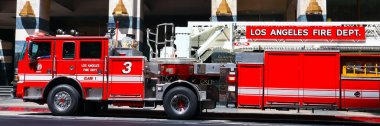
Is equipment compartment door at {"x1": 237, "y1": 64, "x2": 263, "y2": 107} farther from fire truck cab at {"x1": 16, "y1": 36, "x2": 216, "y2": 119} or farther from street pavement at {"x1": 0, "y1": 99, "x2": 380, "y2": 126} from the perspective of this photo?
fire truck cab at {"x1": 16, "y1": 36, "x2": 216, "y2": 119}

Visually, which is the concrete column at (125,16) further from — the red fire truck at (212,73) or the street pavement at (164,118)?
the red fire truck at (212,73)

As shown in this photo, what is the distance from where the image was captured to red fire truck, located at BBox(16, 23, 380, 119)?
12.5 metres

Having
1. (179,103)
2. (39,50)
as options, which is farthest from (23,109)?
(179,103)

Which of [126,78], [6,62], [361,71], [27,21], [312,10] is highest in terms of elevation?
[312,10]

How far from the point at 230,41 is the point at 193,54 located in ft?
4.05

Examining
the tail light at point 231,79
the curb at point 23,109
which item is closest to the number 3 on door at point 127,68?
the tail light at point 231,79

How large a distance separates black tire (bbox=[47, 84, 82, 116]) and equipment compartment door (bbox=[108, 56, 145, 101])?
1118mm

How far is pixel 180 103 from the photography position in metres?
13.1

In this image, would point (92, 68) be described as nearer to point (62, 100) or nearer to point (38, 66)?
point (62, 100)

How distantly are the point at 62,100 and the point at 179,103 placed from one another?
372cm

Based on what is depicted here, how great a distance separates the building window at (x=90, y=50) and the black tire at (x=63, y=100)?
1.12 metres

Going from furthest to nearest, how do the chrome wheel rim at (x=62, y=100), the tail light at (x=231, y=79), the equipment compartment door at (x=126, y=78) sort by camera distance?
the chrome wheel rim at (x=62, y=100) < the equipment compartment door at (x=126, y=78) < the tail light at (x=231, y=79)

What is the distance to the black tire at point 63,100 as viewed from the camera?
13.6 m

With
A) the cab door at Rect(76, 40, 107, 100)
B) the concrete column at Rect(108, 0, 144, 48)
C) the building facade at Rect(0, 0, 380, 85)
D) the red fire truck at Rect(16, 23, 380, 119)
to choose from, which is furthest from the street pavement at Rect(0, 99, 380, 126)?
the concrete column at Rect(108, 0, 144, 48)
